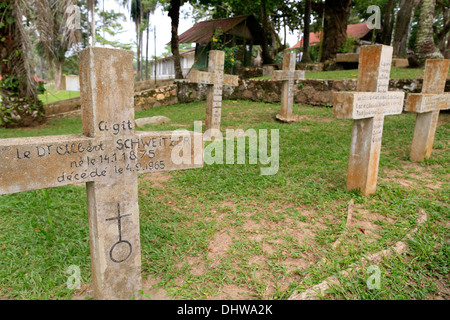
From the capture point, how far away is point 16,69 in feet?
25.9

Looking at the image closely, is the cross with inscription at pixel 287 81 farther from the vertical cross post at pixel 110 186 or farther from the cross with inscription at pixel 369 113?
the vertical cross post at pixel 110 186

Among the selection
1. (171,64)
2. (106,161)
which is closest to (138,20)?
(171,64)

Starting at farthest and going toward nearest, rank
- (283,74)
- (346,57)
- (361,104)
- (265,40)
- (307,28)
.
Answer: (265,40), (307,28), (346,57), (283,74), (361,104)

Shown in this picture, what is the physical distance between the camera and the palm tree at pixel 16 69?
748 cm

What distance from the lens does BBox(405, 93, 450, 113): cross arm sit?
4195mm

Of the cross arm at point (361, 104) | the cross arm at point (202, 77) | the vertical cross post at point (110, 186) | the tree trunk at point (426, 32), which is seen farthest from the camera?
the tree trunk at point (426, 32)

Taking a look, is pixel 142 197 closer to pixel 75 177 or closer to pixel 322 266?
pixel 75 177

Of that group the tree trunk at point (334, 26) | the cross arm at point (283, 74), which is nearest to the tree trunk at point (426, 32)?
the tree trunk at point (334, 26)

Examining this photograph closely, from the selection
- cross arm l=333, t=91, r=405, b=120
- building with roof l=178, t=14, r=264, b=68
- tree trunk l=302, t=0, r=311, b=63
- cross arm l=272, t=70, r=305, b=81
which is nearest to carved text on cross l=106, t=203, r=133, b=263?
cross arm l=333, t=91, r=405, b=120

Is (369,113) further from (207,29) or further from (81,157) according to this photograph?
(207,29)

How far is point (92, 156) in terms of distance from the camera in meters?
1.80

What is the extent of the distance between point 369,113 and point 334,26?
1141cm

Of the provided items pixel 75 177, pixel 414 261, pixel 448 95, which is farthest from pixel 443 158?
pixel 75 177

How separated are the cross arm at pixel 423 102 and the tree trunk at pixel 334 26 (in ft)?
30.8
